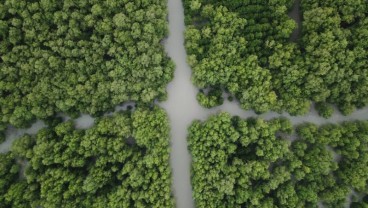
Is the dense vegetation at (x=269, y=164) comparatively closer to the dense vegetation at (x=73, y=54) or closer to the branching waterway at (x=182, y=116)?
the branching waterway at (x=182, y=116)

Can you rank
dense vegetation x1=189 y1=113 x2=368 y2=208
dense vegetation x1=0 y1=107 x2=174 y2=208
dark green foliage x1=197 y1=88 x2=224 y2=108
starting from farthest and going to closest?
1. dark green foliage x1=197 y1=88 x2=224 y2=108
2. dense vegetation x1=189 y1=113 x2=368 y2=208
3. dense vegetation x1=0 y1=107 x2=174 y2=208

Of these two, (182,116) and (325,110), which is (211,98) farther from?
(325,110)

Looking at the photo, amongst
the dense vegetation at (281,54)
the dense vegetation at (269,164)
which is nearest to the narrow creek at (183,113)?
the dense vegetation at (281,54)

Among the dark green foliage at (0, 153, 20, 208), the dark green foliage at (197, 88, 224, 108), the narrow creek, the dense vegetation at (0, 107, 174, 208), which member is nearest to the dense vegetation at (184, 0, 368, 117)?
the dark green foliage at (197, 88, 224, 108)

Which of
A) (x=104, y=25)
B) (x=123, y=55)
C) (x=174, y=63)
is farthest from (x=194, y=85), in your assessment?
(x=104, y=25)

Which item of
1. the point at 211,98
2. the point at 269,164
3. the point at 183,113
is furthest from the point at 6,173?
the point at 269,164

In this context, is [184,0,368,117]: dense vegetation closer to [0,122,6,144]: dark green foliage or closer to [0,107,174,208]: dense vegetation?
[0,107,174,208]: dense vegetation
